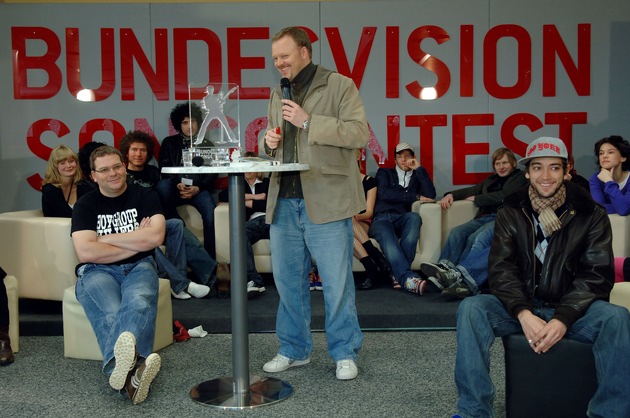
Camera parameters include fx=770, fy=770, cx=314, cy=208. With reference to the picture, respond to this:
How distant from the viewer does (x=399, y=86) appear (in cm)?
661

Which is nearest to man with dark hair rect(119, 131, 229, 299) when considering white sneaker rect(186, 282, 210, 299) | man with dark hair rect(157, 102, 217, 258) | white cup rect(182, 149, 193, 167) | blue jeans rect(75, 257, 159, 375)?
white sneaker rect(186, 282, 210, 299)

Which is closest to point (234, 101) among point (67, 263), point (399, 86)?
point (67, 263)

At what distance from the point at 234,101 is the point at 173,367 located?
140 cm

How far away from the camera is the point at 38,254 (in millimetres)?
4695

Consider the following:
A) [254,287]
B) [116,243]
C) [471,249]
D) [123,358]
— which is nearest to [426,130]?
[471,249]

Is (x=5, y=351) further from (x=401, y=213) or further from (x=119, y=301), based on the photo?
(x=401, y=213)

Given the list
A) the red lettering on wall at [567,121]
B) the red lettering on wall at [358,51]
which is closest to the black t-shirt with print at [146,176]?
the red lettering on wall at [358,51]

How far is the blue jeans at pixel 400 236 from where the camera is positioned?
541 centimetres

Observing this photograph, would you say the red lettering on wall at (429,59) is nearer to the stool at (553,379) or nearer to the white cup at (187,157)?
the white cup at (187,157)

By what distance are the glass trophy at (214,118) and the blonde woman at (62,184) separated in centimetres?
201

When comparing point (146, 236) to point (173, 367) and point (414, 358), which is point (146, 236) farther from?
point (414, 358)

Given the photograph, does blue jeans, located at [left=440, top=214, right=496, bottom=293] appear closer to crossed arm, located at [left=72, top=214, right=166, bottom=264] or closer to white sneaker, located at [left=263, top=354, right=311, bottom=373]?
white sneaker, located at [left=263, top=354, right=311, bottom=373]

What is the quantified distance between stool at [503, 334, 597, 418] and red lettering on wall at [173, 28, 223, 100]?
4465 millimetres

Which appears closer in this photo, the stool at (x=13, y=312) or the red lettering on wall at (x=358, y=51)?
the stool at (x=13, y=312)
